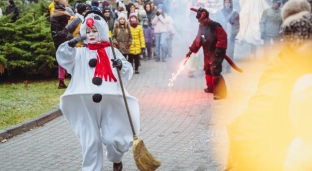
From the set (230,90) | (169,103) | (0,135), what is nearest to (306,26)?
(0,135)

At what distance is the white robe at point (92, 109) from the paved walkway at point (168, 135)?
25.8 inches

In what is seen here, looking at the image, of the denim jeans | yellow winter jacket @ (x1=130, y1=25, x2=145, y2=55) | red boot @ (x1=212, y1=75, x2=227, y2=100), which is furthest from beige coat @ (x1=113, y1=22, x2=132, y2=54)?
red boot @ (x1=212, y1=75, x2=227, y2=100)

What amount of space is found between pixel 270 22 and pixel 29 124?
831 centimetres

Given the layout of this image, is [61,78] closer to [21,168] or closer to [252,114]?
[21,168]

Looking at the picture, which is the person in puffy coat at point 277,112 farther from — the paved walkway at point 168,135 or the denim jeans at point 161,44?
the denim jeans at point 161,44

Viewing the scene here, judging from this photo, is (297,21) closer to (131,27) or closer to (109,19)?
(131,27)

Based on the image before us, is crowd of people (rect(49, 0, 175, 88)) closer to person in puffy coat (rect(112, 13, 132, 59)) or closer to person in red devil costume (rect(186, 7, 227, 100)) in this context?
person in puffy coat (rect(112, 13, 132, 59))

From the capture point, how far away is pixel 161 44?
1634cm

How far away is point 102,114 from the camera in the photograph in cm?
584

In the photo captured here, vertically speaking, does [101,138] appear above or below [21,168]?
above

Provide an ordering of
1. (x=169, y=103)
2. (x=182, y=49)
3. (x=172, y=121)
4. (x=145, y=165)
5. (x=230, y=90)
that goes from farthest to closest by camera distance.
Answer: (x=182, y=49), (x=230, y=90), (x=169, y=103), (x=172, y=121), (x=145, y=165)

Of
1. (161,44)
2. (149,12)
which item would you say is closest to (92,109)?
(161,44)

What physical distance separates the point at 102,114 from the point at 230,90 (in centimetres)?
571

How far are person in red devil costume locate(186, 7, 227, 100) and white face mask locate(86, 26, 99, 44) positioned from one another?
4507mm
